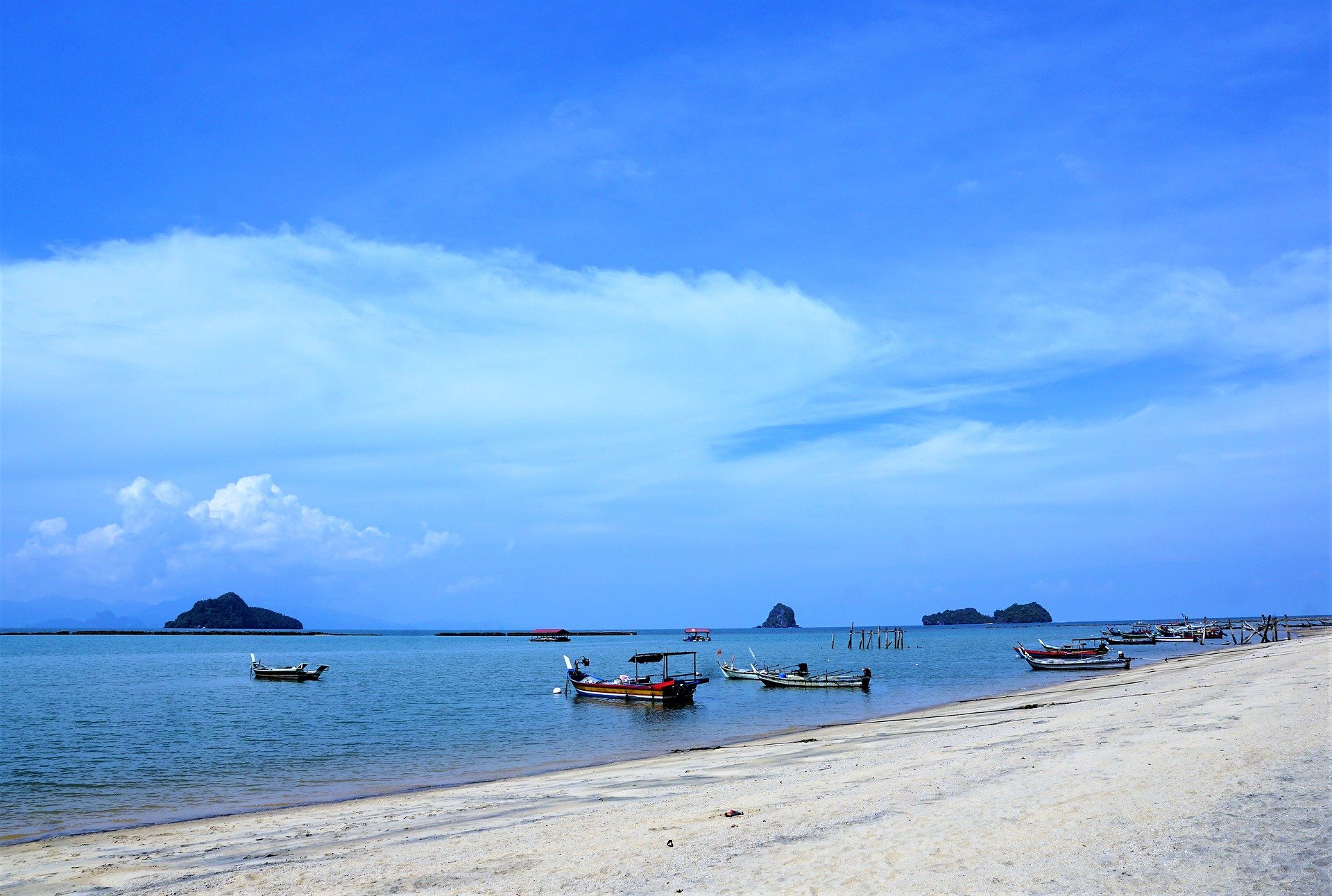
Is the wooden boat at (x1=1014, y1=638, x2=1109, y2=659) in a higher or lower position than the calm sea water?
higher

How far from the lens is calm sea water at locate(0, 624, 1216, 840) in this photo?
24.2 m

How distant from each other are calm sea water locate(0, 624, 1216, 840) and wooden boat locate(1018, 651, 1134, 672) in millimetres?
1287

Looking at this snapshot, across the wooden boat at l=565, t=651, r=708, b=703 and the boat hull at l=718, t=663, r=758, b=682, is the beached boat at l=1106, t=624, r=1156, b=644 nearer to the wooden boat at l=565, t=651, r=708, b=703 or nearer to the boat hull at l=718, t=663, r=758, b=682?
the boat hull at l=718, t=663, r=758, b=682

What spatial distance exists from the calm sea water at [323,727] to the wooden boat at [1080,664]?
129 cm

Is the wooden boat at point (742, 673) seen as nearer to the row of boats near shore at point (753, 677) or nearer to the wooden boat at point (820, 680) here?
the row of boats near shore at point (753, 677)

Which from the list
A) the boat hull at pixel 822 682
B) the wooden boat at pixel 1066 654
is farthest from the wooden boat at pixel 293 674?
the wooden boat at pixel 1066 654

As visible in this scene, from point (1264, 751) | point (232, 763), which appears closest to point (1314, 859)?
point (1264, 751)

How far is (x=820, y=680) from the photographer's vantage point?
55531 mm

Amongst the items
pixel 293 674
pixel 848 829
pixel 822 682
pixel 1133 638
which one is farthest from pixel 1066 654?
pixel 293 674

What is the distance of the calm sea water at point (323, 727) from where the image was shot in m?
24.2

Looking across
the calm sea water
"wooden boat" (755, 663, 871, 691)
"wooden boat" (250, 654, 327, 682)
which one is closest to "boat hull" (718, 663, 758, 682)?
the calm sea water

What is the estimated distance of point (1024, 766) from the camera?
1625 cm

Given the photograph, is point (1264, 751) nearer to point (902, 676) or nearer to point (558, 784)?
point (558, 784)

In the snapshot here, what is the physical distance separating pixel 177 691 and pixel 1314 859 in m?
65.3
